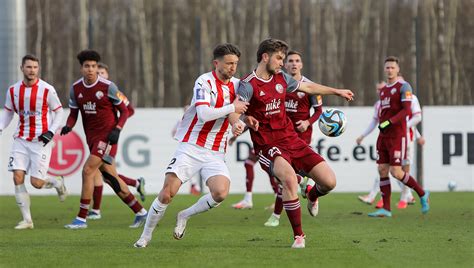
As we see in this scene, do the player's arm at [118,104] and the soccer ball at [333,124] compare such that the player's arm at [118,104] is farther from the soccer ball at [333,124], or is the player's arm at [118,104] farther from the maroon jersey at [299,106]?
the soccer ball at [333,124]

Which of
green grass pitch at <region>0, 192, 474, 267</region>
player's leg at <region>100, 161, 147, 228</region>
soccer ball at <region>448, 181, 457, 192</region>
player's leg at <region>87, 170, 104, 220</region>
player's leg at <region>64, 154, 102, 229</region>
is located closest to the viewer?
green grass pitch at <region>0, 192, 474, 267</region>

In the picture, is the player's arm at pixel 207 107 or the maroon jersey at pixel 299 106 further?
the maroon jersey at pixel 299 106

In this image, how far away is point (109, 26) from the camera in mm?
44656

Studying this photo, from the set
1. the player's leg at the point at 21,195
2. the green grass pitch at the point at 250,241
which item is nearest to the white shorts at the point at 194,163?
the green grass pitch at the point at 250,241

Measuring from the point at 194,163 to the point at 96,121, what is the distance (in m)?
3.19

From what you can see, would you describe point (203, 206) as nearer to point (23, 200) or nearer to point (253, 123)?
point (253, 123)

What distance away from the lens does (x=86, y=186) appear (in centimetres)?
1358

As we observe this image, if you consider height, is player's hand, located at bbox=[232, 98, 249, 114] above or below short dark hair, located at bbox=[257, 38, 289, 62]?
below

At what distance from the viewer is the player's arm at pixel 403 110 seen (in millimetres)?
14680

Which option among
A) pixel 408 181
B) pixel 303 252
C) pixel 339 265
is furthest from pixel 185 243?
pixel 408 181

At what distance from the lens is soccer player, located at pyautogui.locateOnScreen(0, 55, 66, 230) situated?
13.6 metres

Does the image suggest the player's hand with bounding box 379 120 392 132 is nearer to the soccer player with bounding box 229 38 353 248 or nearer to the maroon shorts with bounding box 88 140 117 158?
the soccer player with bounding box 229 38 353 248

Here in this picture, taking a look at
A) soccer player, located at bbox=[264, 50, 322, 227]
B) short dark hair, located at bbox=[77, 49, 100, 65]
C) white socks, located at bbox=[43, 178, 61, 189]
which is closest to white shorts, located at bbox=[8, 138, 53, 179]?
white socks, located at bbox=[43, 178, 61, 189]

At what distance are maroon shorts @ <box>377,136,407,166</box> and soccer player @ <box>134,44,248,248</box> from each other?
4.54m
